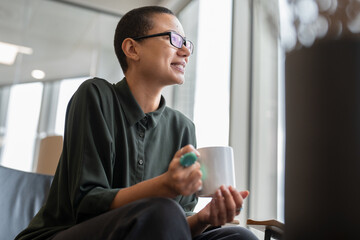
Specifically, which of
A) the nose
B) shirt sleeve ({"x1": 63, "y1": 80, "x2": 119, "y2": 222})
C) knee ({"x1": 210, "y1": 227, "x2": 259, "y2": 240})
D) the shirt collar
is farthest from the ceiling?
knee ({"x1": 210, "y1": 227, "x2": 259, "y2": 240})

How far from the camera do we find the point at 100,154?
963 mm

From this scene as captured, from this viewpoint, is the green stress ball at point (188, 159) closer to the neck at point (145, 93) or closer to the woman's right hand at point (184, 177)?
the woman's right hand at point (184, 177)

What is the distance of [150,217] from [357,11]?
1.51 ft

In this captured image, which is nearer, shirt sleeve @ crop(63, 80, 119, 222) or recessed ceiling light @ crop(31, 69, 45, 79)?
shirt sleeve @ crop(63, 80, 119, 222)

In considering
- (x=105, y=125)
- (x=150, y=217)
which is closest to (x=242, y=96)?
(x=105, y=125)

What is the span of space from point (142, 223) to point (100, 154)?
0.35 metres

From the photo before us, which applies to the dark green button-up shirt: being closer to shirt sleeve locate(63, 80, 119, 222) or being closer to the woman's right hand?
shirt sleeve locate(63, 80, 119, 222)

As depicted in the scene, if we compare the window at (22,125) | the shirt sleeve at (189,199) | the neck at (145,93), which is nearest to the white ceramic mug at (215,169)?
the shirt sleeve at (189,199)

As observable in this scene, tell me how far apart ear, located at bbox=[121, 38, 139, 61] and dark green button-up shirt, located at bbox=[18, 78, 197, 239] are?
14cm

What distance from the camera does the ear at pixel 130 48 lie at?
132 cm

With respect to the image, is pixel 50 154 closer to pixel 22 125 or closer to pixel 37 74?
pixel 22 125

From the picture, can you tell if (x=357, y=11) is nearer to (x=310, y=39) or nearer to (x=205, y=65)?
(x=310, y=39)

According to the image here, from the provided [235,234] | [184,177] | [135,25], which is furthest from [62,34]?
[184,177]

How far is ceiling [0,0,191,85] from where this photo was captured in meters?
3.47
